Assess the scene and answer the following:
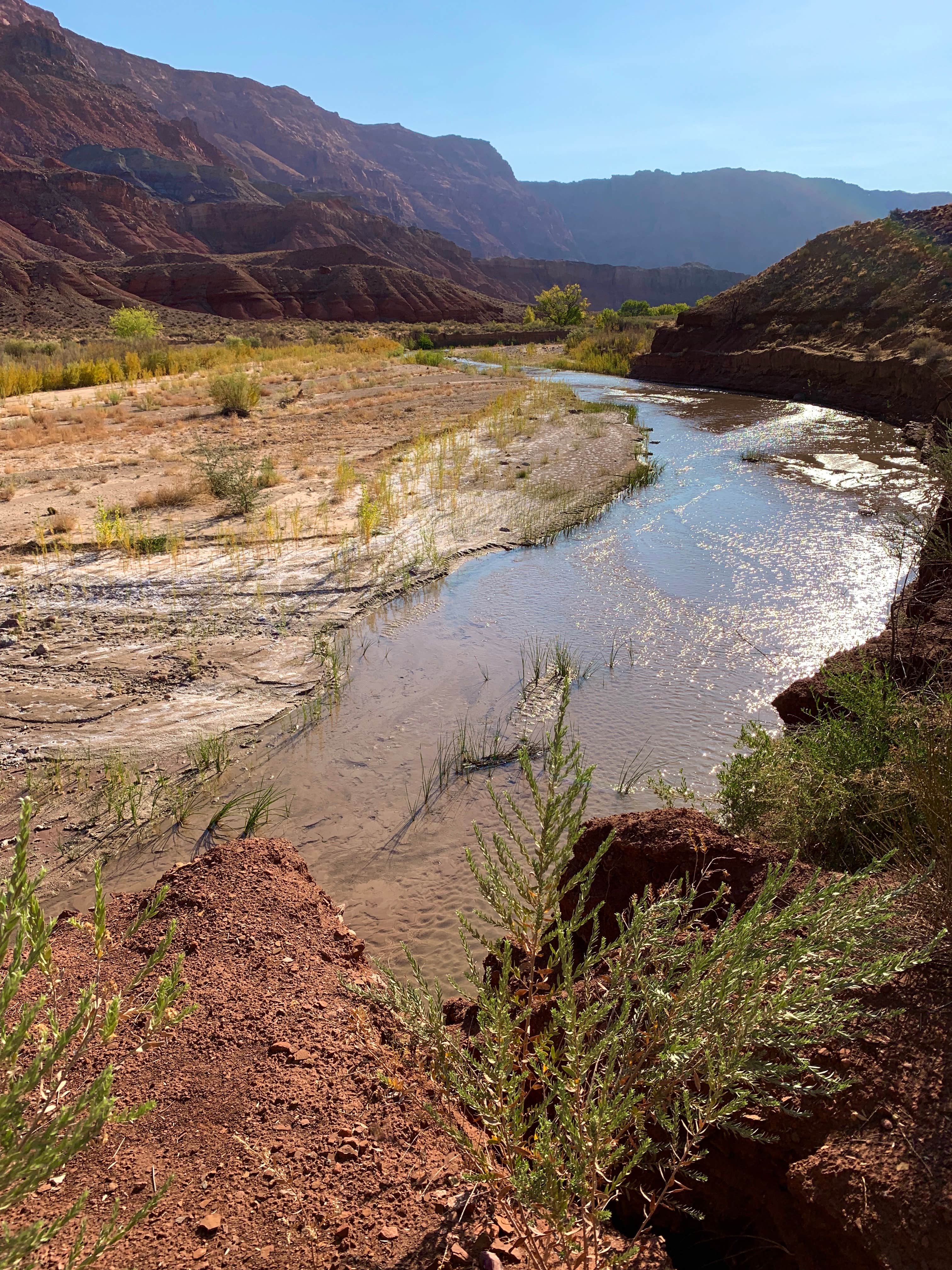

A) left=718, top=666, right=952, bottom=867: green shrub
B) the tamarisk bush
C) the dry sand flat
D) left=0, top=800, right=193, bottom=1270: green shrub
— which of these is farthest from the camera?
the dry sand flat

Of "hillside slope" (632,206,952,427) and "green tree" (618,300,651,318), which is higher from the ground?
"green tree" (618,300,651,318)

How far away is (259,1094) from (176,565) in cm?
733

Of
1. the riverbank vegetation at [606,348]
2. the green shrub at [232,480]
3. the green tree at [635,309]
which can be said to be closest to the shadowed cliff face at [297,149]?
the green tree at [635,309]

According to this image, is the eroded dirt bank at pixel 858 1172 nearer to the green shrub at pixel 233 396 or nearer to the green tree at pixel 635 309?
the green shrub at pixel 233 396

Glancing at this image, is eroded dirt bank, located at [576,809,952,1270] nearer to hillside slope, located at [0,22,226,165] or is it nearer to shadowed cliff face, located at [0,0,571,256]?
hillside slope, located at [0,22,226,165]

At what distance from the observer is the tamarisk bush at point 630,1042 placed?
4.93 feet

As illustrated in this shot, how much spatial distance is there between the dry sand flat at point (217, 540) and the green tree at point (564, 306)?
119 feet

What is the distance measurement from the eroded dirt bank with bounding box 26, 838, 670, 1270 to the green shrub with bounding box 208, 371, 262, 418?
1660 cm

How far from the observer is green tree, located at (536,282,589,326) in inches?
2034

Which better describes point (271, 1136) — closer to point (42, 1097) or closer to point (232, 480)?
point (42, 1097)

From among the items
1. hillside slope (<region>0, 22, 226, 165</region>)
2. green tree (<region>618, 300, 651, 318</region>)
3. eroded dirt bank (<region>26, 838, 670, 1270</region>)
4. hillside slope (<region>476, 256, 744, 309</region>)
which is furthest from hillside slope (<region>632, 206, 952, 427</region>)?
hillside slope (<region>476, 256, 744, 309</region>)

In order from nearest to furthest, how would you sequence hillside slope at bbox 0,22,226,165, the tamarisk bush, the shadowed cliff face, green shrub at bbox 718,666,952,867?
1. the tamarisk bush
2. green shrub at bbox 718,666,952,867
3. hillside slope at bbox 0,22,226,165
4. the shadowed cliff face

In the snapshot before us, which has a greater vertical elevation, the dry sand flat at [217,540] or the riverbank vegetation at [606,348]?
the riverbank vegetation at [606,348]

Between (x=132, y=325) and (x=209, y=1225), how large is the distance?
39686 mm
